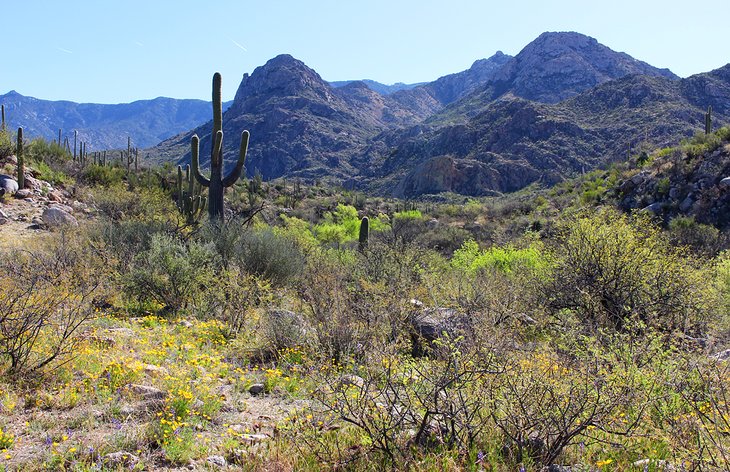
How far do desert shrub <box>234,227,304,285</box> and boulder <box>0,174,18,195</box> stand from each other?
12.0 meters

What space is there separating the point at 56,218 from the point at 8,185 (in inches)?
149

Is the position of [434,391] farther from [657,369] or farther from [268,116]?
[268,116]

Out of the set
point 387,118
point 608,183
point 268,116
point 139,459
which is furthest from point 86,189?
point 387,118

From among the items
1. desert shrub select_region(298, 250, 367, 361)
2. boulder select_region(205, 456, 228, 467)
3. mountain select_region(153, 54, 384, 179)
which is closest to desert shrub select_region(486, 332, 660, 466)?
boulder select_region(205, 456, 228, 467)

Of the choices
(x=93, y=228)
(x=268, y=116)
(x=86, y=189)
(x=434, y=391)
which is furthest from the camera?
(x=268, y=116)

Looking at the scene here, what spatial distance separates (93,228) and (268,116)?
93.0 meters

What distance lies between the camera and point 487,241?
2684 cm

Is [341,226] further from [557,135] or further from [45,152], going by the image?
[557,135]

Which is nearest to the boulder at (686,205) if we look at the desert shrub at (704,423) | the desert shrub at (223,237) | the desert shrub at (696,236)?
the desert shrub at (696,236)

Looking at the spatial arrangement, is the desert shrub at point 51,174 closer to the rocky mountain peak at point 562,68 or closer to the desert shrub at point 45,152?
the desert shrub at point 45,152

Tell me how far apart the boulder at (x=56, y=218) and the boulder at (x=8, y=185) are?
254 centimetres

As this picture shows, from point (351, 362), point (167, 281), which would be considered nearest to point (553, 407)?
point (351, 362)

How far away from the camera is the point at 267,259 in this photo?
11.9 metres

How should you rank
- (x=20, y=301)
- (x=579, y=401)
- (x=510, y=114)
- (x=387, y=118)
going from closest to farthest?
(x=579, y=401)
(x=20, y=301)
(x=510, y=114)
(x=387, y=118)
